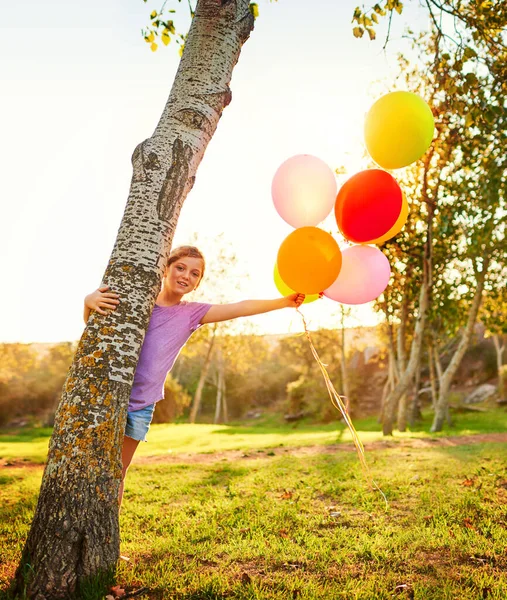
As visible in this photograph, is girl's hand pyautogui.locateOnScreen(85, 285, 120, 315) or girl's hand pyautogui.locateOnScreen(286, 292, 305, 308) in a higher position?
girl's hand pyautogui.locateOnScreen(286, 292, 305, 308)

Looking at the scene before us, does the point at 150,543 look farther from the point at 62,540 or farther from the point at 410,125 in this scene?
the point at 410,125

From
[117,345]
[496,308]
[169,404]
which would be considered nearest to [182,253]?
[117,345]

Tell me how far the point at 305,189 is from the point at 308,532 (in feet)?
8.45

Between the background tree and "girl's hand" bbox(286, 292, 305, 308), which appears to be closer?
"girl's hand" bbox(286, 292, 305, 308)

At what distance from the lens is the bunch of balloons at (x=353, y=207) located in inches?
128

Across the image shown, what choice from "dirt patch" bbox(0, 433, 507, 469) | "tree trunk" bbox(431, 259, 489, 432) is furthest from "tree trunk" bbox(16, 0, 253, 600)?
"tree trunk" bbox(431, 259, 489, 432)

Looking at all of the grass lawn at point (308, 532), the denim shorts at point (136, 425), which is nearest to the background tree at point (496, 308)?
the grass lawn at point (308, 532)

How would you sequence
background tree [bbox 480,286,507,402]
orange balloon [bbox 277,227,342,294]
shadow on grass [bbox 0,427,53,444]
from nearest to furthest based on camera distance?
orange balloon [bbox 277,227,342,294] → shadow on grass [bbox 0,427,53,444] → background tree [bbox 480,286,507,402]

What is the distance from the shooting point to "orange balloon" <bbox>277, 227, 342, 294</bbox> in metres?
3.20

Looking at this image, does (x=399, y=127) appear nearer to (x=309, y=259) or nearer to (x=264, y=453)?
(x=309, y=259)

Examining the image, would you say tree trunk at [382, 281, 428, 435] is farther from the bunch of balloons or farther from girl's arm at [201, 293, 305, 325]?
girl's arm at [201, 293, 305, 325]

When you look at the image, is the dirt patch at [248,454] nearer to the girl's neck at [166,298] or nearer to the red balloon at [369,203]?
the girl's neck at [166,298]

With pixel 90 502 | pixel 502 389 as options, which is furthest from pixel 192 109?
pixel 502 389

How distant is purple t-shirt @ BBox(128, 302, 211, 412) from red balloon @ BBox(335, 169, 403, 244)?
1.31m
